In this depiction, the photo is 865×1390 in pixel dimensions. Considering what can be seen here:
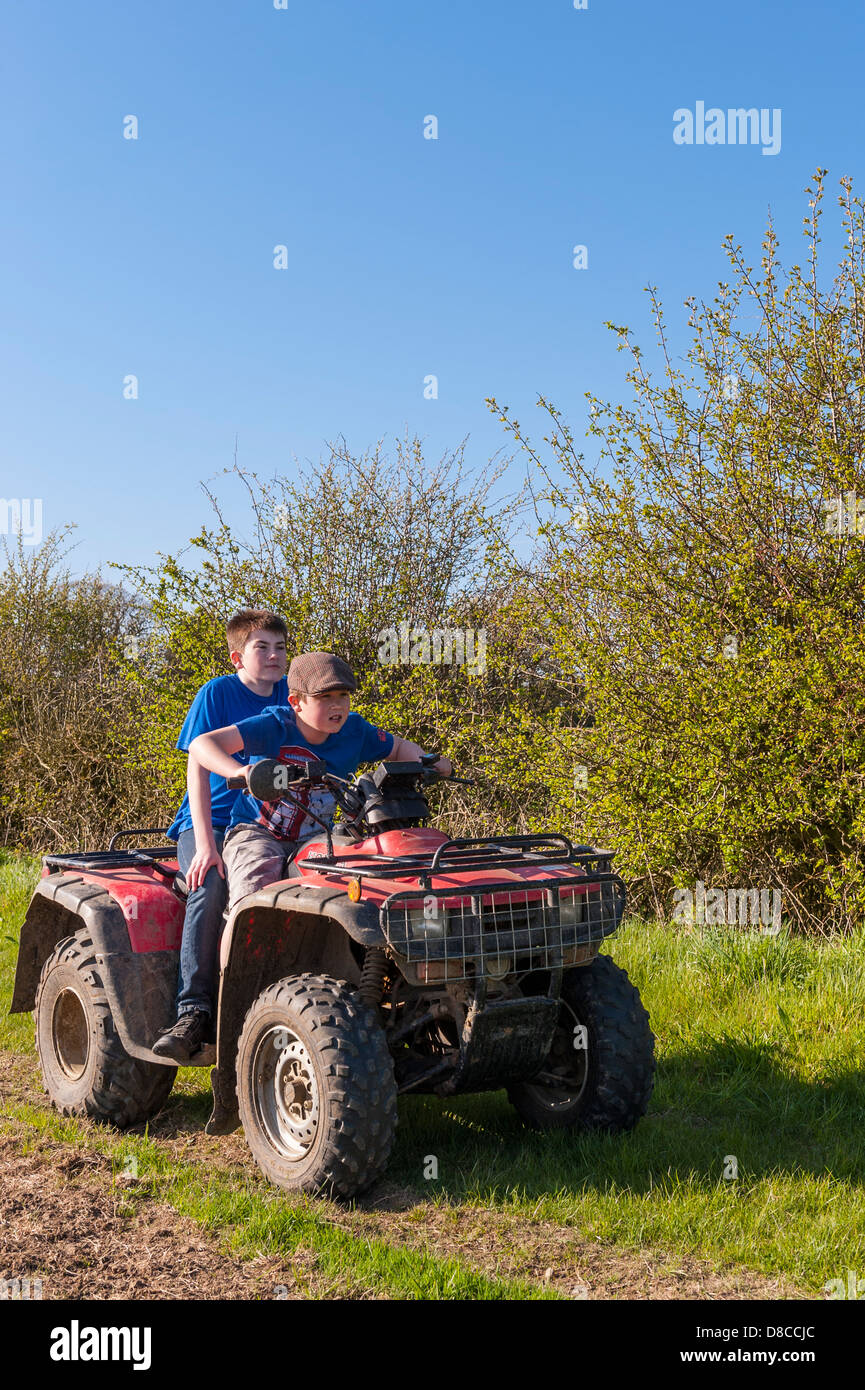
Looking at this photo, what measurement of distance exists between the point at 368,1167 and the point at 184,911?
1545 millimetres

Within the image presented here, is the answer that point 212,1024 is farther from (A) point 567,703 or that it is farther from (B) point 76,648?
(B) point 76,648

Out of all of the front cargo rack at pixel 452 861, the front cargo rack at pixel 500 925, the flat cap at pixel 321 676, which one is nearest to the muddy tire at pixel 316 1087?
the front cargo rack at pixel 500 925

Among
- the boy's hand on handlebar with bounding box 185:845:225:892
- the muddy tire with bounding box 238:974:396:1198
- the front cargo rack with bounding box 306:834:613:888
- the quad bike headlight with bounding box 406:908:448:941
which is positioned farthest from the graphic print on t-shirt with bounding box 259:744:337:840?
the quad bike headlight with bounding box 406:908:448:941

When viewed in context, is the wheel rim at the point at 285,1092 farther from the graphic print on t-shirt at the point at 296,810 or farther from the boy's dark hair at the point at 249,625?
the boy's dark hair at the point at 249,625

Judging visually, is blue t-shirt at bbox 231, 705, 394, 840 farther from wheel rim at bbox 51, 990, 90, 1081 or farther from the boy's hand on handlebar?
wheel rim at bbox 51, 990, 90, 1081

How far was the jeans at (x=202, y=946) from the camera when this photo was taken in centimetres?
456

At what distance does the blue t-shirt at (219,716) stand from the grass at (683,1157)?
4.16 ft

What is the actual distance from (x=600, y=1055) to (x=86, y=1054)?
7.14ft

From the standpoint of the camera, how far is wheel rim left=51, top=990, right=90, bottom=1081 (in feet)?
17.3

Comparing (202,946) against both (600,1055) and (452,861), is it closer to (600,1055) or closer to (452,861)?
(452,861)

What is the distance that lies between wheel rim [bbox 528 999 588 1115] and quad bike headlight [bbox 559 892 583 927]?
1.77 ft
